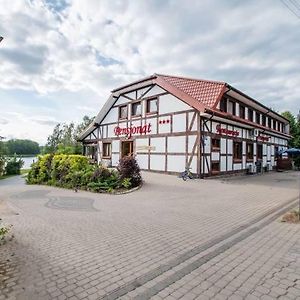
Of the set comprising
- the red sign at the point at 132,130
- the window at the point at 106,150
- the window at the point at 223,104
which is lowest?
the window at the point at 106,150

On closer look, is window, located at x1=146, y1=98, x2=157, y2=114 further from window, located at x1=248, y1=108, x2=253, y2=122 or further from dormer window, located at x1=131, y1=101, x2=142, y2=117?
window, located at x1=248, y1=108, x2=253, y2=122

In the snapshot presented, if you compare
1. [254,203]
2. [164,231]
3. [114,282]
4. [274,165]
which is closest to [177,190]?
[254,203]

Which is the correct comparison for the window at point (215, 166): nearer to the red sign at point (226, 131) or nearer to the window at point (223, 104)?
the red sign at point (226, 131)

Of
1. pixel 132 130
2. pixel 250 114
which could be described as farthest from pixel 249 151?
pixel 132 130

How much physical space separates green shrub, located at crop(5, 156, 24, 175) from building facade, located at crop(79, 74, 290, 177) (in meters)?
7.04

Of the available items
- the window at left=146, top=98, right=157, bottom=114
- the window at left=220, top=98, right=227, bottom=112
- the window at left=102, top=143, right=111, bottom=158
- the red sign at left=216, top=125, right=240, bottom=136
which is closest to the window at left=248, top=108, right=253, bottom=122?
the red sign at left=216, top=125, right=240, bottom=136

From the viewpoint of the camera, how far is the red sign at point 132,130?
19.3m

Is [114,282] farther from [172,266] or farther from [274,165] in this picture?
[274,165]

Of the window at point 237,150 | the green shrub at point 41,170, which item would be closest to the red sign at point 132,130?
the window at point 237,150

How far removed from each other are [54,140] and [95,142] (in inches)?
804

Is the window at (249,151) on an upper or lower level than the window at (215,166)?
upper

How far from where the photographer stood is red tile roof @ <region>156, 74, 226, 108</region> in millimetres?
16047

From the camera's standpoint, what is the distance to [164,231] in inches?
225

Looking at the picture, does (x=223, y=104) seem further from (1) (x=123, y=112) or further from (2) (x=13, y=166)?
(2) (x=13, y=166)
